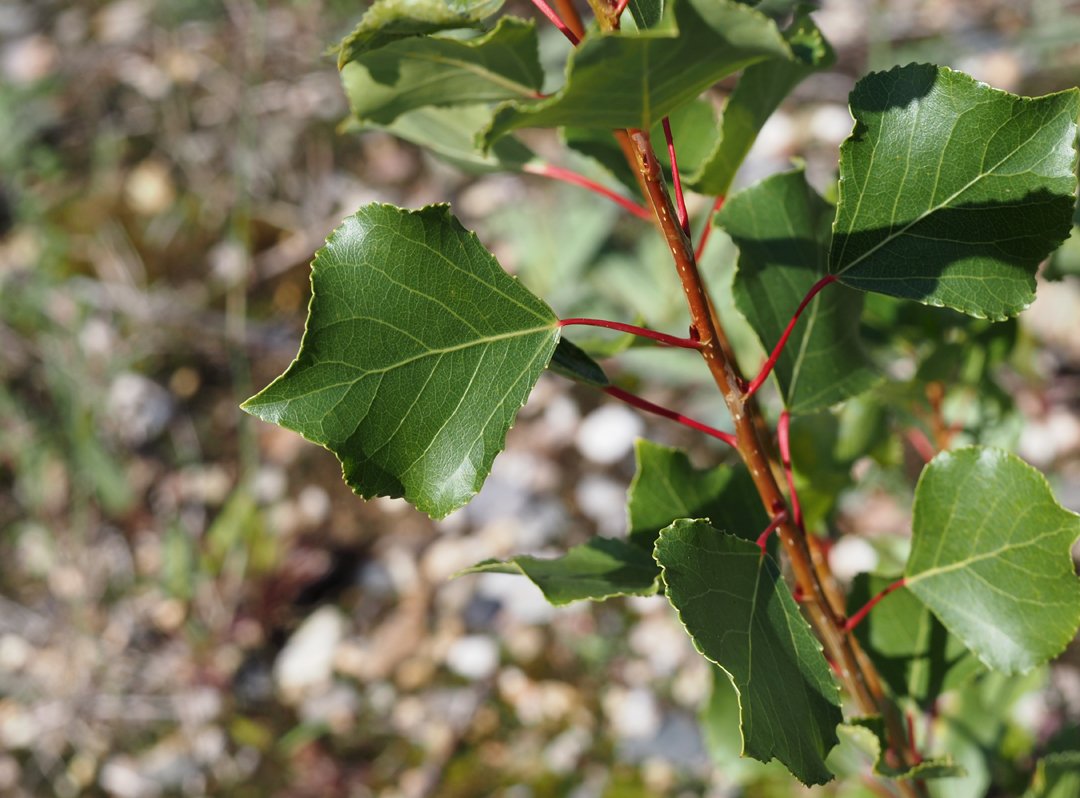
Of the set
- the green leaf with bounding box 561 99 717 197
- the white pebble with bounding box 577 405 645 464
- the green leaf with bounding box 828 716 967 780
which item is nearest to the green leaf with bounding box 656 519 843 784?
the green leaf with bounding box 828 716 967 780

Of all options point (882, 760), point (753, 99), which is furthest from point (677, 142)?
point (882, 760)

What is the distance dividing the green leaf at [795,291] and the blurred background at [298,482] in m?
0.51

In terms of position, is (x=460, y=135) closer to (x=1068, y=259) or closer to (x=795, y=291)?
(x=795, y=291)

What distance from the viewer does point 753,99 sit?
2.44ft

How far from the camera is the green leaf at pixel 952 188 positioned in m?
0.60

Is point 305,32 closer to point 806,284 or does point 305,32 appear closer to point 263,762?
point 263,762

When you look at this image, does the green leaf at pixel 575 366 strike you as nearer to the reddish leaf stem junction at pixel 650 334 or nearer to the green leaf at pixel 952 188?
the reddish leaf stem junction at pixel 650 334

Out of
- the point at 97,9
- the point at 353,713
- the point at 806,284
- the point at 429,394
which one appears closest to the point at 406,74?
the point at 429,394

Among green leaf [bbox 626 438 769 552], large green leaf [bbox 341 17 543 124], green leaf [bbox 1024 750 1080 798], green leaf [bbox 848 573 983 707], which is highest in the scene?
large green leaf [bbox 341 17 543 124]

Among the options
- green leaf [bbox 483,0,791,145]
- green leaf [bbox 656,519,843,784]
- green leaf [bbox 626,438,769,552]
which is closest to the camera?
green leaf [bbox 483,0,791,145]

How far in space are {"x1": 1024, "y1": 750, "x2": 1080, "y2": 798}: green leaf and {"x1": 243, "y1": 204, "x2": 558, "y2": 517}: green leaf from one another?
25.7 inches

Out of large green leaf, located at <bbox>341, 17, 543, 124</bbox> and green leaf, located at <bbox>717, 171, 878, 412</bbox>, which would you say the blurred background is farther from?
large green leaf, located at <bbox>341, 17, 543, 124</bbox>

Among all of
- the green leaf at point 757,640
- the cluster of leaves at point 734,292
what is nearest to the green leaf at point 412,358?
the cluster of leaves at point 734,292

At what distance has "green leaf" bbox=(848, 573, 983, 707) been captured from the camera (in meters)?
0.88
